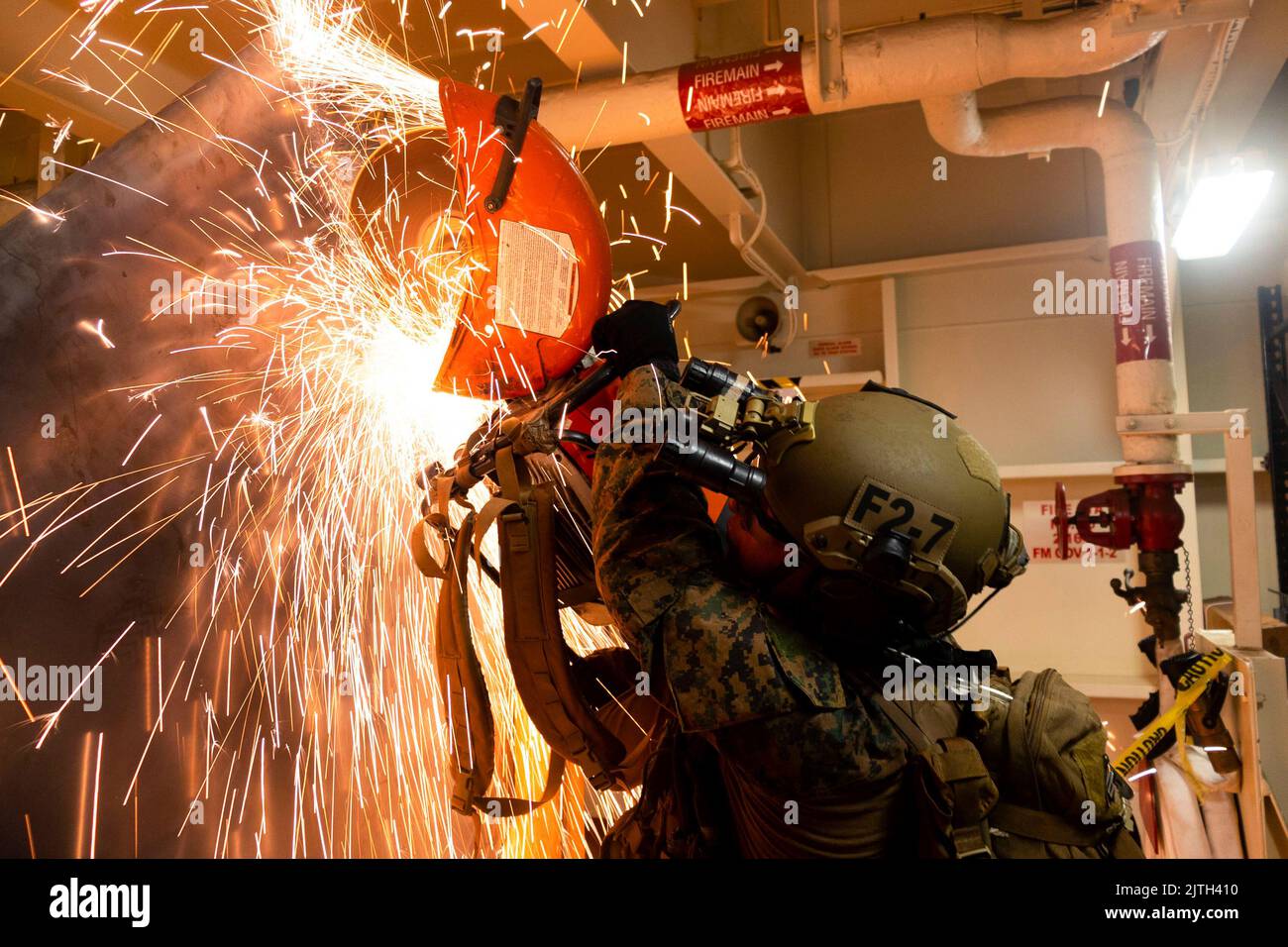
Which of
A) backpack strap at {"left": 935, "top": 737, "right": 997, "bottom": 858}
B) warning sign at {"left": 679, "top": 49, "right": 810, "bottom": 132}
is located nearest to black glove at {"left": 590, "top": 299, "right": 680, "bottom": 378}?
backpack strap at {"left": 935, "top": 737, "right": 997, "bottom": 858}

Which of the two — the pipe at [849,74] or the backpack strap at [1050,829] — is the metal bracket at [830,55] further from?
the backpack strap at [1050,829]

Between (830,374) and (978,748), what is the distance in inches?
157

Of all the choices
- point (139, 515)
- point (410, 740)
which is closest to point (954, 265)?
point (410, 740)

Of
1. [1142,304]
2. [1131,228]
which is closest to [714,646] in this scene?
[1142,304]

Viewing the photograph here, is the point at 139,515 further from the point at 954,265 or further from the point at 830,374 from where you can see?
the point at 954,265

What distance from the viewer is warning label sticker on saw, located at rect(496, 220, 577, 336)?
6.09 feet

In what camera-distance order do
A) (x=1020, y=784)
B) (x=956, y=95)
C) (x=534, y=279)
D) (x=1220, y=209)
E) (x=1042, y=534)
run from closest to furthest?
(x=1020, y=784)
(x=534, y=279)
(x=956, y=95)
(x=1220, y=209)
(x=1042, y=534)

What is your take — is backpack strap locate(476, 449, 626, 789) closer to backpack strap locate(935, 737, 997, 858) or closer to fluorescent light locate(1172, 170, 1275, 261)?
backpack strap locate(935, 737, 997, 858)

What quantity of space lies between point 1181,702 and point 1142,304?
1396 mm

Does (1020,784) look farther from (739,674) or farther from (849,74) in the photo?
(849,74)

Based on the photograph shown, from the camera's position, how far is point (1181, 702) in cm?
297

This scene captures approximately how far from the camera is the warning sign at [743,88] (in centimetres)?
288

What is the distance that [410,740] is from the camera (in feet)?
7.64
